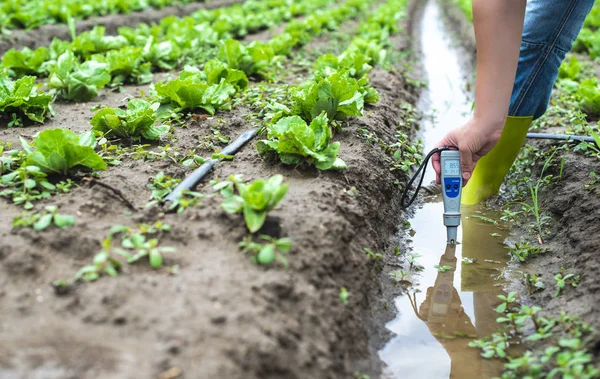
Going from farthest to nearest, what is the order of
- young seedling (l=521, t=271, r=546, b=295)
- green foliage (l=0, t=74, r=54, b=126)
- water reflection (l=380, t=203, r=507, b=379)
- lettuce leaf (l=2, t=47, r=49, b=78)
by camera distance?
lettuce leaf (l=2, t=47, r=49, b=78), green foliage (l=0, t=74, r=54, b=126), young seedling (l=521, t=271, r=546, b=295), water reflection (l=380, t=203, r=507, b=379)

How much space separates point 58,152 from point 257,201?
1089mm

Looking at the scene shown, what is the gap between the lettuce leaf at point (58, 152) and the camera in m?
2.65

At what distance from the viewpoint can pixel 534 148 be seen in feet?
13.7

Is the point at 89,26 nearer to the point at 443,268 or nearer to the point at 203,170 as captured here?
the point at 203,170

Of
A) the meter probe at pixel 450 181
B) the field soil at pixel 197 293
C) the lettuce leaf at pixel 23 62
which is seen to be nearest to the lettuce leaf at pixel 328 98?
the field soil at pixel 197 293

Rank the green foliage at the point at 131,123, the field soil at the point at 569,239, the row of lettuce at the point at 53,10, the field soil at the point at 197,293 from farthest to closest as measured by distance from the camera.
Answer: the row of lettuce at the point at 53,10
the green foliage at the point at 131,123
the field soil at the point at 569,239
the field soil at the point at 197,293

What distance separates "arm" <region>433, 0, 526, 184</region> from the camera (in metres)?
2.38

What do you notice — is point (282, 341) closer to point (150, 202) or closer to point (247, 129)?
point (150, 202)

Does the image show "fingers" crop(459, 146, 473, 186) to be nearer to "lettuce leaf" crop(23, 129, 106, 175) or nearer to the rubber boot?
the rubber boot

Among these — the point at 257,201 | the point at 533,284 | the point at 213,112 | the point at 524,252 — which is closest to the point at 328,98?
the point at 213,112

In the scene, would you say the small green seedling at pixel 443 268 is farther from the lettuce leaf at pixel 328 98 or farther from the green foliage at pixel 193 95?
the green foliage at pixel 193 95

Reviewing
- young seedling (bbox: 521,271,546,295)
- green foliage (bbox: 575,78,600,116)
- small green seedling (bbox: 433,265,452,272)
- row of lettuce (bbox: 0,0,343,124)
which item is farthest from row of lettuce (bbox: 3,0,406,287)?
green foliage (bbox: 575,78,600,116)

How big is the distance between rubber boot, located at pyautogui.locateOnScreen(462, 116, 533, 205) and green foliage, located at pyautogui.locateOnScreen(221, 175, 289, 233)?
1.85 m

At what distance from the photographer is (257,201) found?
2252mm
